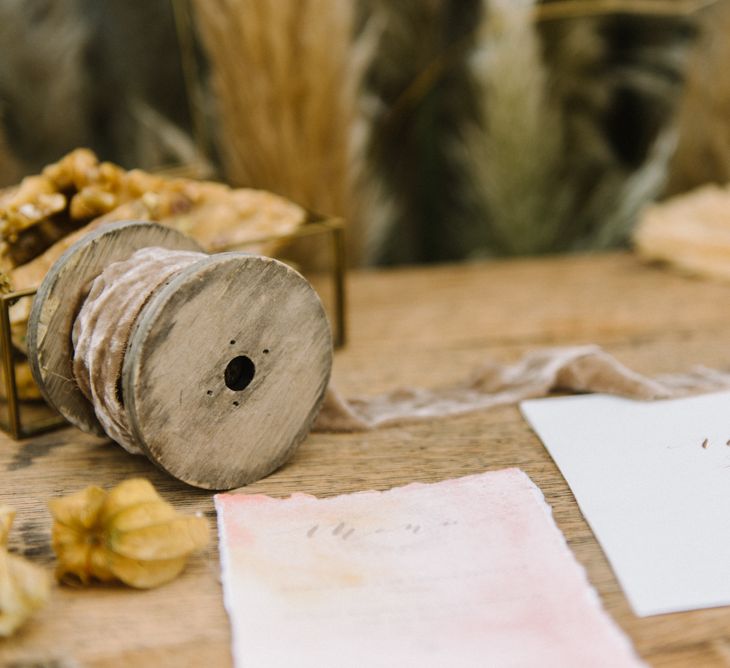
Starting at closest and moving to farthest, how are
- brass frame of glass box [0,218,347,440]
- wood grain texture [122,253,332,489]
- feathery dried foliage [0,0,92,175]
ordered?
wood grain texture [122,253,332,489] → brass frame of glass box [0,218,347,440] → feathery dried foliage [0,0,92,175]

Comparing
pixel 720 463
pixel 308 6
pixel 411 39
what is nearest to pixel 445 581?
pixel 720 463

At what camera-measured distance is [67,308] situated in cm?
87

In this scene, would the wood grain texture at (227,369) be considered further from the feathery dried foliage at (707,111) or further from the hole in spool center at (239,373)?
the feathery dried foliage at (707,111)

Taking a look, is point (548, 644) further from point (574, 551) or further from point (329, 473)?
point (329, 473)

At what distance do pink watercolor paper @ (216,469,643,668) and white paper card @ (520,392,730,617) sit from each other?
0.05 metres

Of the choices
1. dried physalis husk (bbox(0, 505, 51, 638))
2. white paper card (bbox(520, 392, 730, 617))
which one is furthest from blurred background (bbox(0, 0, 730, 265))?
dried physalis husk (bbox(0, 505, 51, 638))

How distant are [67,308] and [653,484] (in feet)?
1.93

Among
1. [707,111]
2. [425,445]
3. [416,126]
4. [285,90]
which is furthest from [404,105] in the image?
[425,445]

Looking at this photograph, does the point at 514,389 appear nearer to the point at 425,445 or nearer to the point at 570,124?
the point at 425,445

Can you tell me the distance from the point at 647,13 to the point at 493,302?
2.32 feet

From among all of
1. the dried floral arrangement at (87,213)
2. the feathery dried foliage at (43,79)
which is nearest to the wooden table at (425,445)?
the dried floral arrangement at (87,213)

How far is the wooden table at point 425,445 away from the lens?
0.67m

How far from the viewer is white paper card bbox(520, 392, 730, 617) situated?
718 millimetres

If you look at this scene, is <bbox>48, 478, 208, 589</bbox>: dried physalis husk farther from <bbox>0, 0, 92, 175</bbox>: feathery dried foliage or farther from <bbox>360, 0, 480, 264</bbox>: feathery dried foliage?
<bbox>360, 0, 480, 264</bbox>: feathery dried foliage
